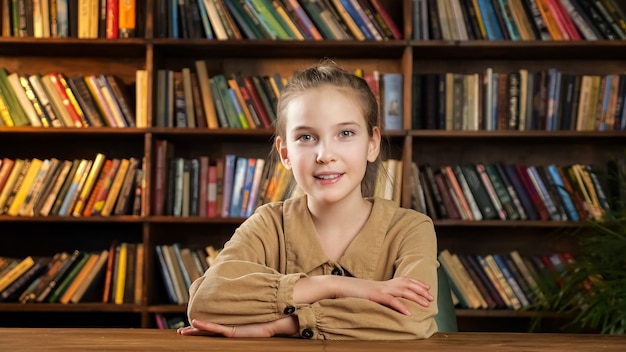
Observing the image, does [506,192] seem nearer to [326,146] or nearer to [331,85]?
[331,85]

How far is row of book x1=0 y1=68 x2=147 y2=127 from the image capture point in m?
3.27

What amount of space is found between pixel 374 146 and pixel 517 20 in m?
1.76

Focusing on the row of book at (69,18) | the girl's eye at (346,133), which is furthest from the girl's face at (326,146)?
the row of book at (69,18)

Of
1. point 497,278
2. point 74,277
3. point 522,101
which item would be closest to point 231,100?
point 74,277

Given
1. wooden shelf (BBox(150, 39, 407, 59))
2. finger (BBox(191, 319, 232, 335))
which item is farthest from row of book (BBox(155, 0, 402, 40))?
finger (BBox(191, 319, 232, 335))

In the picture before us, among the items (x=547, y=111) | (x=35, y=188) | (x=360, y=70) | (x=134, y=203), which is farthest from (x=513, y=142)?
(x=35, y=188)

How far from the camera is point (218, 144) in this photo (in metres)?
3.54

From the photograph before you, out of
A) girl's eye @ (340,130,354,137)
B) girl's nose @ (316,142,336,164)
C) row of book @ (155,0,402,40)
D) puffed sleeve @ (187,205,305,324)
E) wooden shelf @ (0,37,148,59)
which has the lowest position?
puffed sleeve @ (187,205,305,324)

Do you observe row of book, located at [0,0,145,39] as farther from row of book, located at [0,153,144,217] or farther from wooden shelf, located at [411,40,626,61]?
wooden shelf, located at [411,40,626,61]

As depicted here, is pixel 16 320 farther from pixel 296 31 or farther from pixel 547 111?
pixel 547 111

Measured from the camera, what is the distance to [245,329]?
4.18 ft

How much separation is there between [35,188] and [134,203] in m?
0.40

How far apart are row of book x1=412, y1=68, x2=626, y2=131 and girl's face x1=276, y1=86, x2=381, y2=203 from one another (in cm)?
177

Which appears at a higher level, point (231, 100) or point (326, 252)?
point (231, 100)
